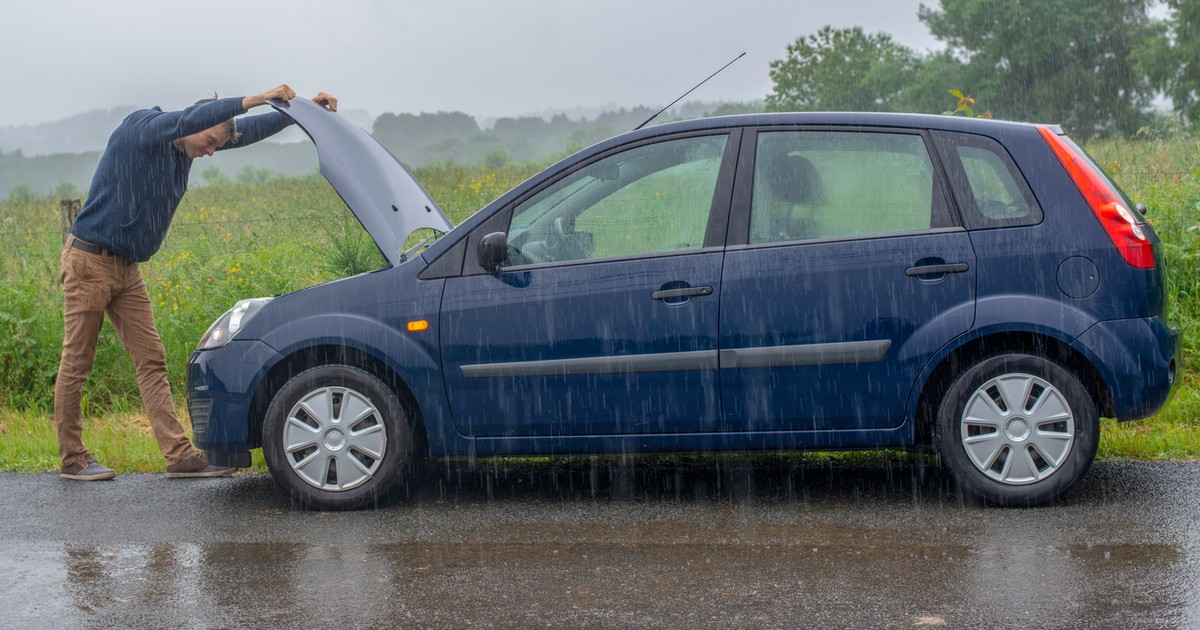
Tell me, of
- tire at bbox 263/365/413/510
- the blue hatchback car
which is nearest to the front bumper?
the blue hatchback car

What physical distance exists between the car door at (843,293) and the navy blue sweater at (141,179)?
2691 mm

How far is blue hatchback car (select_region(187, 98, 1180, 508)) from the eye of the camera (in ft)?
16.4

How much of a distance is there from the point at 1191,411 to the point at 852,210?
2.81 meters

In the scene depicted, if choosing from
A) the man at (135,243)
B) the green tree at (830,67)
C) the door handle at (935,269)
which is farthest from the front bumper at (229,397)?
the green tree at (830,67)

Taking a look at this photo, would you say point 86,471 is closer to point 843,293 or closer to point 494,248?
point 494,248

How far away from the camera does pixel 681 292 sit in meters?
Result: 5.13

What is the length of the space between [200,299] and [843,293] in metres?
5.58

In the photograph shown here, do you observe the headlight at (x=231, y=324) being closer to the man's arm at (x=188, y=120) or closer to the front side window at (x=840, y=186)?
the man's arm at (x=188, y=120)

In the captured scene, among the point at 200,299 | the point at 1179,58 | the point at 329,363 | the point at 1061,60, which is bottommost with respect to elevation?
the point at 329,363

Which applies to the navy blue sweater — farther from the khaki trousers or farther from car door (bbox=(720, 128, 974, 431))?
car door (bbox=(720, 128, 974, 431))

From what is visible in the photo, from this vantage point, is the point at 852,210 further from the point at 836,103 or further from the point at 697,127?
the point at 836,103

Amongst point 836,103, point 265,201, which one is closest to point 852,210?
point 265,201

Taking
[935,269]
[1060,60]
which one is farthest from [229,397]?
[1060,60]

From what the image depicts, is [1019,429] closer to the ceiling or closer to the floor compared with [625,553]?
closer to the ceiling
